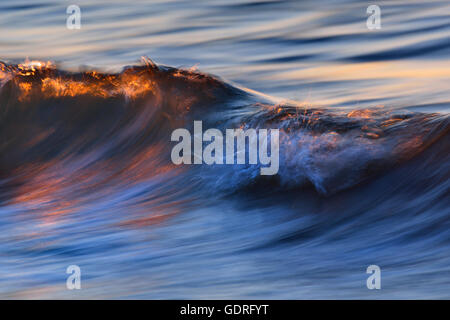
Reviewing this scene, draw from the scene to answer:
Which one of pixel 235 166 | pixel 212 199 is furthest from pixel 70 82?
pixel 212 199

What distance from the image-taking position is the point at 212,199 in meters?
6.41

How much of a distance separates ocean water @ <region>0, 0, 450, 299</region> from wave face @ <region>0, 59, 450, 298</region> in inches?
0.7

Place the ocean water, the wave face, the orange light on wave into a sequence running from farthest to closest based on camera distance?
the orange light on wave < the ocean water < the wave face

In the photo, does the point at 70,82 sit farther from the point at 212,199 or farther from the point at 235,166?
the point at 212,199

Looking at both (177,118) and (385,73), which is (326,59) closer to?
(385,73)

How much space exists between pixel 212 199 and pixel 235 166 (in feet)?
1.69

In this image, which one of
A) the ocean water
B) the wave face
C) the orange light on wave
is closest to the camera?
the wave face

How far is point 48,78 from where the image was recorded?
9.81 metres

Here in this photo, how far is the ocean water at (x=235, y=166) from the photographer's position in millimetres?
4660

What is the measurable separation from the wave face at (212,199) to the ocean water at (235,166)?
2 centimetres

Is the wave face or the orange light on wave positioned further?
the orange light on wave

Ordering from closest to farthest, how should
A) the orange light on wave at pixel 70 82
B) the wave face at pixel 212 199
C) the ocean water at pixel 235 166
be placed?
the wave face at pixel 212 199, the ocean water at pixel 235 166, the orange light on wave at pixel 70 82

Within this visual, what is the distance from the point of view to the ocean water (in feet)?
15.3
